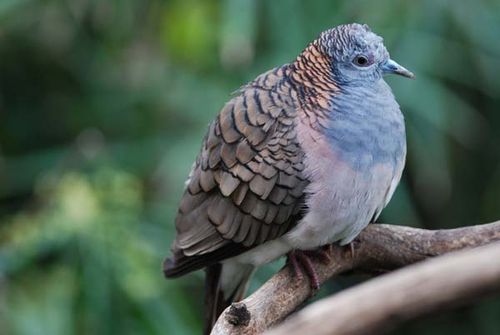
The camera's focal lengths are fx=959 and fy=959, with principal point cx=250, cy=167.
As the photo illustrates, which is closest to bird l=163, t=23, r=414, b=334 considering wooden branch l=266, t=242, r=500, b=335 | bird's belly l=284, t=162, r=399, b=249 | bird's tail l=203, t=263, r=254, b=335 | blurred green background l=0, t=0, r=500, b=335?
bird's belly l=284, t=162, r=399, b=249

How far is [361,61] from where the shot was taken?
2133mm

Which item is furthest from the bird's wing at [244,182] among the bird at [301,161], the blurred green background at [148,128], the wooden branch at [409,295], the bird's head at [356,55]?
the wooden branch at [409,295]

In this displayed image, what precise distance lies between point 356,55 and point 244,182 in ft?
1.23

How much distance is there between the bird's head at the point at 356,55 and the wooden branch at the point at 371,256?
35cm

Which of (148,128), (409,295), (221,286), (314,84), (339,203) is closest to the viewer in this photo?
(409,295)

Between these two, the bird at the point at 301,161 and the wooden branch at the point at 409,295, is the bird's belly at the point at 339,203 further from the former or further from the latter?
the wooden branch at the point at 409,295

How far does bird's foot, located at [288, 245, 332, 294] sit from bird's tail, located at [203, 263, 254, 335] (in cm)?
24

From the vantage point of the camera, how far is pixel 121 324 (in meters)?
2.78

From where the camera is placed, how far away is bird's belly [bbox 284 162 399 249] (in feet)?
6.70

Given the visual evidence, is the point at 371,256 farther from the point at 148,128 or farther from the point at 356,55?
the point at 148,128

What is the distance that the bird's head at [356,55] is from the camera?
2119 millimetres

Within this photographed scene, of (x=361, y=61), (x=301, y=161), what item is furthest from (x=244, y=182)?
(x=361, y=61)

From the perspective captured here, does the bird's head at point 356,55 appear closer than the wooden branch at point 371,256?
No

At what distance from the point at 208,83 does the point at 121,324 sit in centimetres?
100
